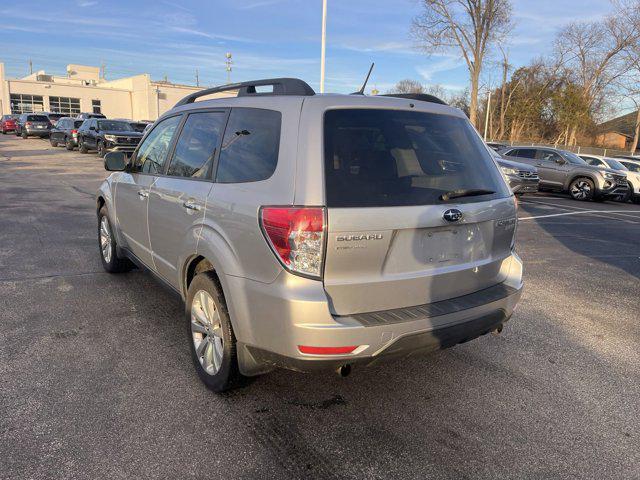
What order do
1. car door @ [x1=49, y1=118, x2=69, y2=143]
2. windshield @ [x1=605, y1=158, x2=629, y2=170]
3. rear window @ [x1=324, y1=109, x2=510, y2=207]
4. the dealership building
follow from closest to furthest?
rear window @ [x1=324, y1=109, x2=510, y2=207] → windshield @ [x1=605, y1=158, x2=629, y2=170] → car door @ [x1=49, y1=118, x2=69, y2=143] → the dealership building

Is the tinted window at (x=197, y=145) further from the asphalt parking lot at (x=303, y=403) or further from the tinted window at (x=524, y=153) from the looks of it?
the tinted window at (x=524, y=153)

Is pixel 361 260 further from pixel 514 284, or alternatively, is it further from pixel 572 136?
pixel 572 136

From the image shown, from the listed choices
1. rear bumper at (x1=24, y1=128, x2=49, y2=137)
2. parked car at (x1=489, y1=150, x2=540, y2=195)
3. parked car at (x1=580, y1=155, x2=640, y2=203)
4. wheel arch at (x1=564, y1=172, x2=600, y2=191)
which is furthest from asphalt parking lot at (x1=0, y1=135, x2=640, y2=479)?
rear bumper at (x1=24, y1=128, x2=49, y2=137)

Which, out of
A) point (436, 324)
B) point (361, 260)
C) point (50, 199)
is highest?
point (361, 260)

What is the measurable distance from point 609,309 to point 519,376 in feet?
7.55

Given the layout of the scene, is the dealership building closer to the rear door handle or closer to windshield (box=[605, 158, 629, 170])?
windshield (box=[605, 158, 629, 170])

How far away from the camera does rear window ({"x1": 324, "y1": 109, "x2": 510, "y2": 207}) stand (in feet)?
8.79

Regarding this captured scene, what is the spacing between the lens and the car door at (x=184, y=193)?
3389mm

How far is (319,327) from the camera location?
2.54m

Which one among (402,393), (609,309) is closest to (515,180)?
(609,309)

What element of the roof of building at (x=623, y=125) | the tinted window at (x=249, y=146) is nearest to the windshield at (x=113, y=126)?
the tinted window at (x=249, y=146)

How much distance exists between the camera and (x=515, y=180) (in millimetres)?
15227

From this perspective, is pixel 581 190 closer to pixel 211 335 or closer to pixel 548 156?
pixel 548 156

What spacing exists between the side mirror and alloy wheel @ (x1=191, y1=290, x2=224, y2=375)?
2.19m
